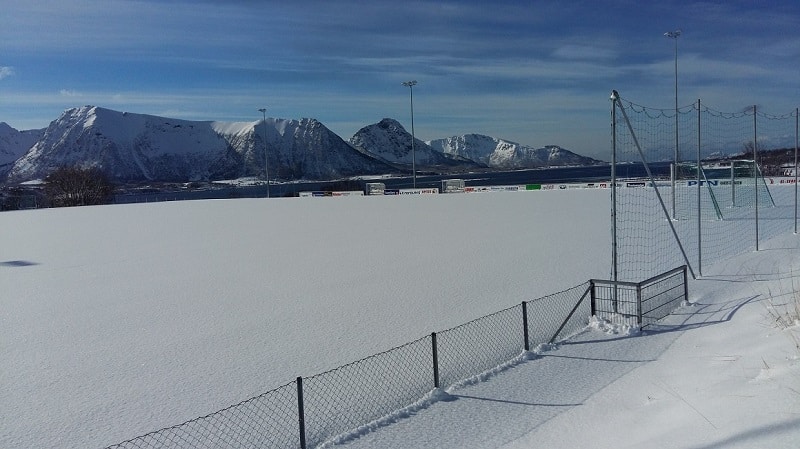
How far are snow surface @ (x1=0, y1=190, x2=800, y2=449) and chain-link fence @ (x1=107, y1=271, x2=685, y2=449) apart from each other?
26 centimetres

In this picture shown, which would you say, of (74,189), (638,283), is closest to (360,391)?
(638,283)

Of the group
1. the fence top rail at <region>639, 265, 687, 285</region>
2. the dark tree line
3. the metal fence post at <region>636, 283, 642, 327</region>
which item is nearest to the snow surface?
the metal fence post at <region>636, 283, 642, 327</region>

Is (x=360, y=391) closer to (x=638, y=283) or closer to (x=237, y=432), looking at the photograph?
(x=237, y=432)

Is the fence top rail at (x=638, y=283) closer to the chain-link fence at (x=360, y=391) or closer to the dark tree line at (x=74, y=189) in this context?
the chain-link fence at (x=360, y=391)

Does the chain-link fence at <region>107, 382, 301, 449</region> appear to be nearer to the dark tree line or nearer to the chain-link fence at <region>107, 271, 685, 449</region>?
the chain-link fence at <region>107, 271, 685, 449</region>

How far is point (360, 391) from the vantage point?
6.76 metres

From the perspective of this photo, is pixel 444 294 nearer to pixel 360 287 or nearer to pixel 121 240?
pixel 360 287

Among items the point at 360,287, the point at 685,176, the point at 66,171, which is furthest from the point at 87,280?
the point at 66,171

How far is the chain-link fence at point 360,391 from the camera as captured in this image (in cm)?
572

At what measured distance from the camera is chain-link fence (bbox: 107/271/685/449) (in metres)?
5.72

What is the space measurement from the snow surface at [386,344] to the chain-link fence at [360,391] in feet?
0.87

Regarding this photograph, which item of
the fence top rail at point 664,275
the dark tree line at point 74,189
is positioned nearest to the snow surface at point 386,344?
the fence top rail at point 664,275

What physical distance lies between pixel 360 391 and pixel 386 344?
5.57 feet

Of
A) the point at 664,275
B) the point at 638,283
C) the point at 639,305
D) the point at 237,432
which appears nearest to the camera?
the point at 237,432
